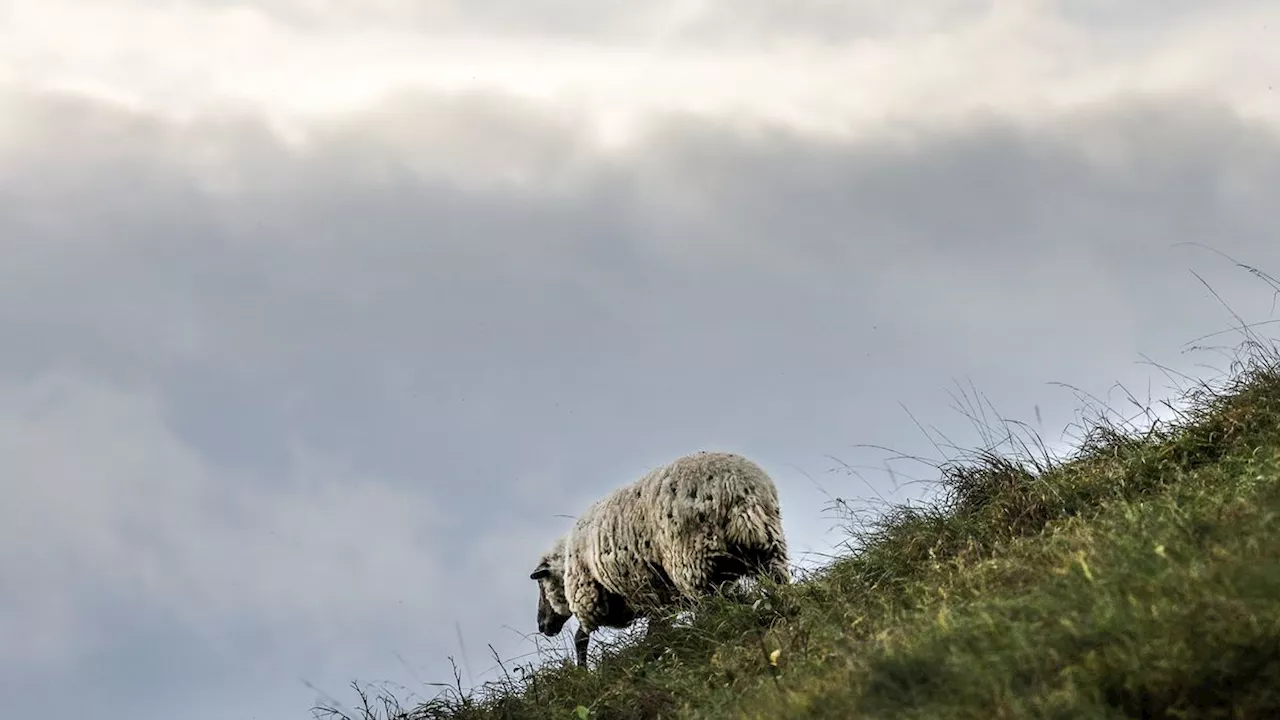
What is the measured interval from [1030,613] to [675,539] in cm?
537

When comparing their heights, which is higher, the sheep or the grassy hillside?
the sheep

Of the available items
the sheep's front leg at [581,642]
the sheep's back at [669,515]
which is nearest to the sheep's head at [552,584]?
the sheep's front leg at [581,642]

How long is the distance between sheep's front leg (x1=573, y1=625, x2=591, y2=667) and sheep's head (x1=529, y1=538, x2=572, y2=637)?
79 centimetres

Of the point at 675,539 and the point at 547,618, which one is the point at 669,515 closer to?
the point at 675,539

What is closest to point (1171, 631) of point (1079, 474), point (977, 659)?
point (977, 659)

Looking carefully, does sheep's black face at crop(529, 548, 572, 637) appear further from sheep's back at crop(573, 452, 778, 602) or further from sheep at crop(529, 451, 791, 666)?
sheep's back at crop(573, 452, 778, 602)

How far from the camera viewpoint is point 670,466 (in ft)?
36.5

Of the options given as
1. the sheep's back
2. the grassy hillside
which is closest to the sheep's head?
the sheep's back

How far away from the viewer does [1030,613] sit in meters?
5.55

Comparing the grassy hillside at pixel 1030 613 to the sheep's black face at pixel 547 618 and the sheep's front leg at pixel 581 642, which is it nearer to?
the sheep's front leg at pixel 581 642

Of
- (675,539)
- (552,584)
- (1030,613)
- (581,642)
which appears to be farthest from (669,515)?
(1030,613)

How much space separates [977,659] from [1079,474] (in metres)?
4.11

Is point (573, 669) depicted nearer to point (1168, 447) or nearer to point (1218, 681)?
point (1168, 447)

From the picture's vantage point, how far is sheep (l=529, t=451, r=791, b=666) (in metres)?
10.5
